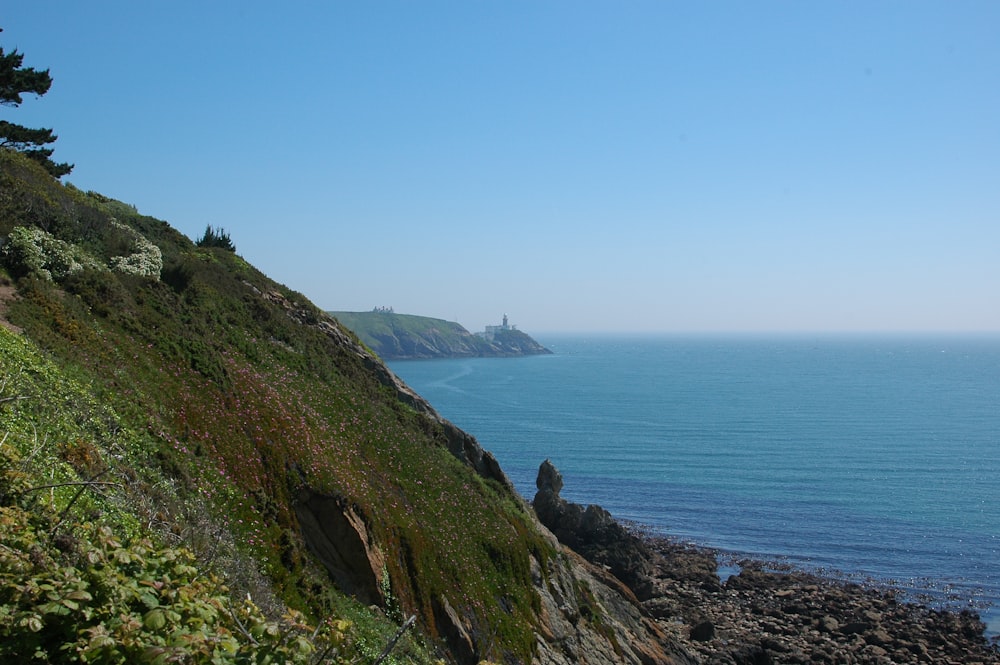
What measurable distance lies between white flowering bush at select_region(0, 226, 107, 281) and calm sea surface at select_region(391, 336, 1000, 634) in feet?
149

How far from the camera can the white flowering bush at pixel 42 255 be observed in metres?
17.7

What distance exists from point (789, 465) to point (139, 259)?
68.3 meters

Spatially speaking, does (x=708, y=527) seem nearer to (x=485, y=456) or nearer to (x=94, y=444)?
(x=485, y=456)

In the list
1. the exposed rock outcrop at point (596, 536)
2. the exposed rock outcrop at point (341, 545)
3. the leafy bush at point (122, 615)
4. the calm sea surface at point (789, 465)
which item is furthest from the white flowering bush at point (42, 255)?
the calm sea surface at point (789, 465)

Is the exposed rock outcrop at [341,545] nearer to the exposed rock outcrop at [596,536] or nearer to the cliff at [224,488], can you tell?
the cliff at [224,488]

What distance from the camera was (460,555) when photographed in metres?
22.6

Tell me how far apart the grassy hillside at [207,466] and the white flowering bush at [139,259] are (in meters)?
0.09

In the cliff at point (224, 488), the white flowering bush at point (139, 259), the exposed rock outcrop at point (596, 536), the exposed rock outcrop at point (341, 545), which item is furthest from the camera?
the exposed rock outcrop at point (596, 536)

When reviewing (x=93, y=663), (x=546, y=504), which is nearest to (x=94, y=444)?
(x=93, y=663)

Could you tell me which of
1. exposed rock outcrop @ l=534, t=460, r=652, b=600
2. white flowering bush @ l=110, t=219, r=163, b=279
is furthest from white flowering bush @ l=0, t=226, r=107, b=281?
exposed rock outcrop @ l=534, t=460, r=652, b=600

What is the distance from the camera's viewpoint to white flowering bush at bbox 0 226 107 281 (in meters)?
17.7

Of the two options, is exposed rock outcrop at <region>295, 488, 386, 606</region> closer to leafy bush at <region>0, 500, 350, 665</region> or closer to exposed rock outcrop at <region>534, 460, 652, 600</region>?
leafy bush at <region>0, 500, 350, 665</region>

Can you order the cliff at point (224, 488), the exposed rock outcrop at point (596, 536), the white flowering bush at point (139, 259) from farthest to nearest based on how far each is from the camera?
the exposed rock outcrop at point (596, 536)
the white flowering bush at point (139, 259)
the cliff at point (224, 488)

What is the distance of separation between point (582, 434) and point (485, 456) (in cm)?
5914
